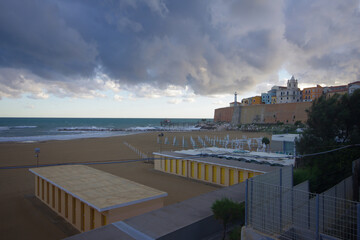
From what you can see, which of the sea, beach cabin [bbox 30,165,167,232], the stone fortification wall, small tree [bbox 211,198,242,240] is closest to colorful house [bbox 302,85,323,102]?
the stone fortification wall

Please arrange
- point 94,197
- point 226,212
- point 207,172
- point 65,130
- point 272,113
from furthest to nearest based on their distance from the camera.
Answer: point 272,113 → point 65,130 → point 207,172 → point 94,197 → point 226,212

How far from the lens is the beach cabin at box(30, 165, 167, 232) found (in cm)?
542

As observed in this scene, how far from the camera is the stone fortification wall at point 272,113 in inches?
2217

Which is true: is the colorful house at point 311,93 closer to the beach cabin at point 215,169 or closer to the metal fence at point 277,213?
the beach cabin at point 215,169

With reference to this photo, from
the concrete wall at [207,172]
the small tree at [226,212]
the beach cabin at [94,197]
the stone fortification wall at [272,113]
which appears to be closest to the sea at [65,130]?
the stone fortification wall at [272,113]

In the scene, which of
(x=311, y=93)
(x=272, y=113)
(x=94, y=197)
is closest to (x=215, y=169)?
(x=94, y=197)

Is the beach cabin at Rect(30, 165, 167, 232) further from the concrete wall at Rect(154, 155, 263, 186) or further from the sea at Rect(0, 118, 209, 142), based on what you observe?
the sea at Rect(0, 118, 209, 142)

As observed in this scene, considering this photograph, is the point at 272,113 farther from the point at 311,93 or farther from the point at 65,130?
the point at 65,130

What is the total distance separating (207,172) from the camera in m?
11.3

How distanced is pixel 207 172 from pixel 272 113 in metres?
57.5

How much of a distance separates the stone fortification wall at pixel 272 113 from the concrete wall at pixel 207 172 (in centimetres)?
4722

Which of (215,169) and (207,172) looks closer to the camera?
(215,169)

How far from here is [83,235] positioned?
11.9 ft

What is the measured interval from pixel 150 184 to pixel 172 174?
202 cm
